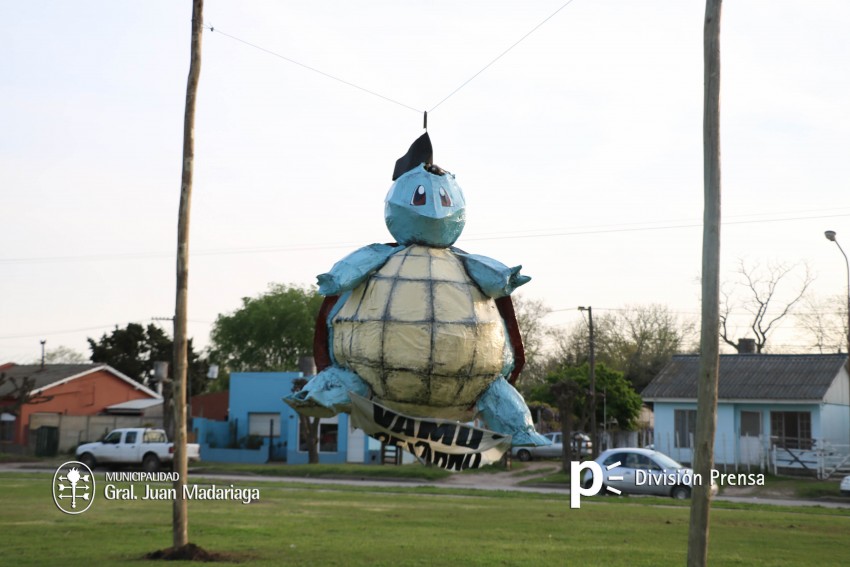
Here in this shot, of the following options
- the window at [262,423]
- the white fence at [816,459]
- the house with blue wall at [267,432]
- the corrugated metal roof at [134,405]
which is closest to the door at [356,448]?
the house with blue wall at [267,432]

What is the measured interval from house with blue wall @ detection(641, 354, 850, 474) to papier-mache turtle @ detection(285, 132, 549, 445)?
2394 cm

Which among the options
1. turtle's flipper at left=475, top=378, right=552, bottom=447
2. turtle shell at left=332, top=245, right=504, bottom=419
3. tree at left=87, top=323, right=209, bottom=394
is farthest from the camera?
tree at left=87, top=323, right=209, bottom=394

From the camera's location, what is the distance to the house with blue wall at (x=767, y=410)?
29953mm

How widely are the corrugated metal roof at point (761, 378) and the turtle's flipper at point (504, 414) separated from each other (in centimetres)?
2451

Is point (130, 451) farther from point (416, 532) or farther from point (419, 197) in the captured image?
point (419, 197)

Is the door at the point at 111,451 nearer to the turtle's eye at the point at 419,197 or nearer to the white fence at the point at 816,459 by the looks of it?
the white fence at the point at 816,459

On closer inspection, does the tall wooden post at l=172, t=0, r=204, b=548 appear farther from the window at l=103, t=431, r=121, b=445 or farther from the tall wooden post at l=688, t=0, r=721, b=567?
the window at l=103, t=431, r=121, b=445

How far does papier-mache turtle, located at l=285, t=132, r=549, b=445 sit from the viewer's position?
7254 mm

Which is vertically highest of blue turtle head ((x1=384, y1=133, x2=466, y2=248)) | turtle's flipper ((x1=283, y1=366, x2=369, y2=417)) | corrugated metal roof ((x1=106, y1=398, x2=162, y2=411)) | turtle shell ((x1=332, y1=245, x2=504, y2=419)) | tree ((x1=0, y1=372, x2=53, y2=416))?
blue turtle head ((x1=384, y1=133, x2=466, y2=248))

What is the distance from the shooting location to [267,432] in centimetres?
3884

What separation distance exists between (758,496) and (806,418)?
249 inches

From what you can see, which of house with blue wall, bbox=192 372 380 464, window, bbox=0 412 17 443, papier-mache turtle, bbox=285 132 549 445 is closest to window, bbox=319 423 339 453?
house with blue wall, bbox=192 372 380 464

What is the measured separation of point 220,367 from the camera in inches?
2328

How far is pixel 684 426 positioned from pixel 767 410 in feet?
8.74
